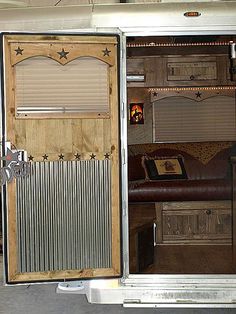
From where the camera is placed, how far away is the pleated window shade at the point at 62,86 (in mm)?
3406

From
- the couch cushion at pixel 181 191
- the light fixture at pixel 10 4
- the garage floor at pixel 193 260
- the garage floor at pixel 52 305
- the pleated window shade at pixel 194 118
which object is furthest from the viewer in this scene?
the pleated window shade at pixel 194 118

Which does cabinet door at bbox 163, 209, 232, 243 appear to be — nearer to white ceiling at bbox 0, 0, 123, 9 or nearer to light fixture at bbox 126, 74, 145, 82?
light fixture at bbox 126, 74, 145, 82

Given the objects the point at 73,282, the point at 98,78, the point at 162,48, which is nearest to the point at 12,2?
the point at 98,78

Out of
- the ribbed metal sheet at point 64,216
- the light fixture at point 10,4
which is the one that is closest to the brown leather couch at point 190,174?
the ribbed metal sheet at point 64,216

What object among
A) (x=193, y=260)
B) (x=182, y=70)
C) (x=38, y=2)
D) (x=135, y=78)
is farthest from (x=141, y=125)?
(x=38, y=2)

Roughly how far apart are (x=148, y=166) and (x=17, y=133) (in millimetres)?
3564

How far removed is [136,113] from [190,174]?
4.96 ft

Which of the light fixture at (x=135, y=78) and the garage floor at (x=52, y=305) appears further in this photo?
the light fixture at (x=135, y=78)

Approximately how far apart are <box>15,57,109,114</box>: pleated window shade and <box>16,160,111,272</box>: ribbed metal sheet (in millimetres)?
405

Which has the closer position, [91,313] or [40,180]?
[40,180]

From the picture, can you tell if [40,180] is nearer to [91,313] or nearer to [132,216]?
[91,313]

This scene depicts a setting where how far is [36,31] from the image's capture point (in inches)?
136

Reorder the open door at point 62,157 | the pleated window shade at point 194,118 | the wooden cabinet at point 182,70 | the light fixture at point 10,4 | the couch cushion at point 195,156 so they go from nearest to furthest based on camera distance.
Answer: the open door at point 62,157, the light fixture at point 10,4, the couch cushion at point 195,156, the wooden cabinet at point 182,70, the pleated window shade at point 194,118

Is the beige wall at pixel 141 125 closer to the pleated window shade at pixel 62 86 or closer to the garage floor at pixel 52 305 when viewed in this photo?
the garage floor at pixel 52 305
